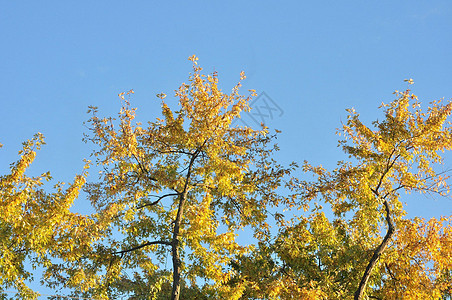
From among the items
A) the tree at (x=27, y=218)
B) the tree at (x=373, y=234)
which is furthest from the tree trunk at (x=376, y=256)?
the tree at (x=27, y=218)

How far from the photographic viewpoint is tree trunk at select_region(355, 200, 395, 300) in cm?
1605

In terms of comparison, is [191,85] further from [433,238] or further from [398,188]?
[433,238]

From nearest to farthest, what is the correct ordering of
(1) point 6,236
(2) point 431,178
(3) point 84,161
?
(1) point 6,236
(3) point 84,161
(2) point 431,178

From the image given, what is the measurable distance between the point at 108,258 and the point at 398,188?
9.65 metres

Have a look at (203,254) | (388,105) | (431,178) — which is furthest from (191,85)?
(431,178)

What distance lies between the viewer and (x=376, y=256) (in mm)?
16266

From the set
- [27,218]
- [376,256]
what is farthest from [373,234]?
[27,218]

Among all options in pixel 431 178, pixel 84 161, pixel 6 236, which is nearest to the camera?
pixel 6 236

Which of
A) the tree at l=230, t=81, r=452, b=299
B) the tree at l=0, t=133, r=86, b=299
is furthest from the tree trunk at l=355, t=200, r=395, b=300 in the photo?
the tree at l=0, t=133, r=86, b=299

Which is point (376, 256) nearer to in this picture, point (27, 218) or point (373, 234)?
point (373, 234)

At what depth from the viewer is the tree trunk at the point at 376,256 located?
16.0 meters

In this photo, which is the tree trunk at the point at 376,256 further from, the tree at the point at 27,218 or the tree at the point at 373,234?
the tree at the point at 27,218

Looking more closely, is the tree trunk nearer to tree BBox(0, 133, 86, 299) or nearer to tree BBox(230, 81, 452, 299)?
tree BBox(230, 81, 452, 299)

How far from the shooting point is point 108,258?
1623 cm
